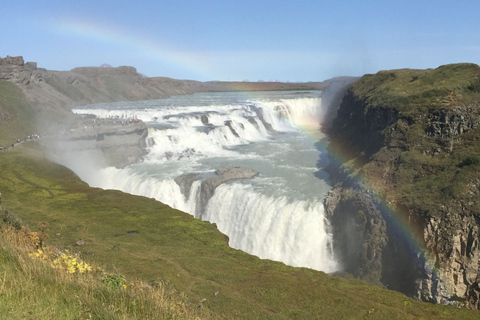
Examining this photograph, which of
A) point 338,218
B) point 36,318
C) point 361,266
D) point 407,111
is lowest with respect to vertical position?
point 361,266

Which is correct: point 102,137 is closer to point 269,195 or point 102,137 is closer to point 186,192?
point 186,192

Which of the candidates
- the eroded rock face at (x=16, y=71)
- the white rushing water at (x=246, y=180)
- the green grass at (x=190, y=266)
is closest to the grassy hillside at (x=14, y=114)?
the eroded rock face at (x=16, y=71)

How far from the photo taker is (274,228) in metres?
35.2

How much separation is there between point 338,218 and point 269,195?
292 inches

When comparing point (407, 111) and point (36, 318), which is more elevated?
point (407, 111)

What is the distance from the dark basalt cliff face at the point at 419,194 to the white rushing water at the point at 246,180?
2788mm

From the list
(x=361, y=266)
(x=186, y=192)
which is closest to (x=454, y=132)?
(x=361, y=266)

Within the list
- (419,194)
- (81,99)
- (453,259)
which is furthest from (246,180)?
(81,99)

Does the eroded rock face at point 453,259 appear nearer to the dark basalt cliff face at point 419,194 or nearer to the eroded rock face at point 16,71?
the dark basalt cliff face at point 419,194

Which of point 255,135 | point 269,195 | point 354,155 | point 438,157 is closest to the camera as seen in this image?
point 438,157

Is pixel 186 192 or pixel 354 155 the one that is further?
pixel 354 155

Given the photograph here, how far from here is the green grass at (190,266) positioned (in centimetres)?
1872

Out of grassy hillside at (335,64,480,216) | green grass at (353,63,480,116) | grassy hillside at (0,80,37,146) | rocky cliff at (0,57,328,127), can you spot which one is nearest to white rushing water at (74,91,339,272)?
grassy hillside at (335,64,480,216)

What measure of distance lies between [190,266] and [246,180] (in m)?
21.4
